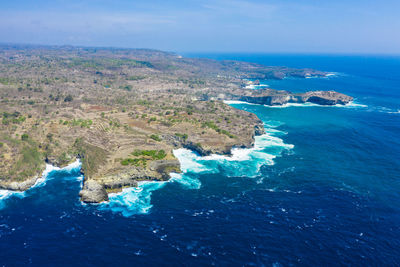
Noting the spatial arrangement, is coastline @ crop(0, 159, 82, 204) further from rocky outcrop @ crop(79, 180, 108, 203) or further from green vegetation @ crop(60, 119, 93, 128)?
green vegetation @ crop(60, 119, 93, 128)

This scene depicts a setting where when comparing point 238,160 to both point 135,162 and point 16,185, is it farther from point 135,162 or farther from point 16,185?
point 16,185

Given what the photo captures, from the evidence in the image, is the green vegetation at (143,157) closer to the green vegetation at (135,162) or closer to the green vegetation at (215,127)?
the green vegetation at (135,162)

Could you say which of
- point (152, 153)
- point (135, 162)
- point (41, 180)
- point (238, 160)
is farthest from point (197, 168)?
point (41, 180)

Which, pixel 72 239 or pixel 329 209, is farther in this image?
pixel 329 209

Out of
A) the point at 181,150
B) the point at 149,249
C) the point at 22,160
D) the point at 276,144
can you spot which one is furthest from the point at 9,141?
the point at 276,144

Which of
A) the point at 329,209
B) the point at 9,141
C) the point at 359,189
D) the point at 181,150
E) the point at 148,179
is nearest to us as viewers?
the point at 329,209

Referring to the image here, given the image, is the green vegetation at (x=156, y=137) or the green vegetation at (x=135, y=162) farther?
the green vegetation at (x=156, y=137)

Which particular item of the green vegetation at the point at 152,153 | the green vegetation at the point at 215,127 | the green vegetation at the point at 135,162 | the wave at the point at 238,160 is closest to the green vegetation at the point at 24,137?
the green vegetation at the point at 135,162

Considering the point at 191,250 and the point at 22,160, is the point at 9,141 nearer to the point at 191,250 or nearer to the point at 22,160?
the point at 22,160

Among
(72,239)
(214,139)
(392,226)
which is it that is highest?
(214,139)

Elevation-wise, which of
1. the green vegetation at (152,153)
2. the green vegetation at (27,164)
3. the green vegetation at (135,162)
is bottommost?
the green vegetation at (27,164)
